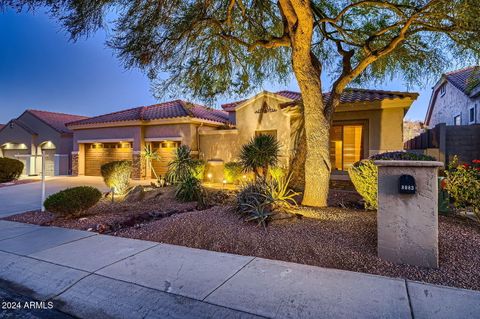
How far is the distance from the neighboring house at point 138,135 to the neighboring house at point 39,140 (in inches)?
126

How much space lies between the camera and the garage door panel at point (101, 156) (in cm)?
1988

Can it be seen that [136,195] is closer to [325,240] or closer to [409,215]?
[325,240]

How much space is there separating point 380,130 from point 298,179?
4738mm

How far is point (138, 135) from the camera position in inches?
739

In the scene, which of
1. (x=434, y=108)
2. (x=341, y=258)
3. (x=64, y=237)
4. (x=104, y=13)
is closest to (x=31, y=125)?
(x=104, y=13)

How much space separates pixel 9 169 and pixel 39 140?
7.31 meters

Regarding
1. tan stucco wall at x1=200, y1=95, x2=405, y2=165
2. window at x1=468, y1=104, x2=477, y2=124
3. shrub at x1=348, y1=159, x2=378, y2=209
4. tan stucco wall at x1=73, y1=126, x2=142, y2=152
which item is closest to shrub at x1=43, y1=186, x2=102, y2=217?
shrub at x1=348, y1=159, x2=378, y2=209

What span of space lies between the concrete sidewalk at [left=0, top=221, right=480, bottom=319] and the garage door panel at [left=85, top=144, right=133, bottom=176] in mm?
15371

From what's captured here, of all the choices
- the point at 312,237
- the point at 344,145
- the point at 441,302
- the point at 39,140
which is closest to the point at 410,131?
the point at 344,145

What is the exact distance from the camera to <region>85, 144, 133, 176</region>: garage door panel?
65.2 feet

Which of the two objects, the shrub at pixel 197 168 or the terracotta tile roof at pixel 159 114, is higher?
the terracotta tile roof at pixel 159 114

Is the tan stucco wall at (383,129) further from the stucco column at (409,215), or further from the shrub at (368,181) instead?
the stucco column at (409,215)

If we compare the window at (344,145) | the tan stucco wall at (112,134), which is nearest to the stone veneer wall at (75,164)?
the tan stucco wall at (112,134)

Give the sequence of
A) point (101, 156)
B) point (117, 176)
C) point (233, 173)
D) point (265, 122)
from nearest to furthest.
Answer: point (117, 176), point (233, 173), point (265, 122), point (101, 156)
